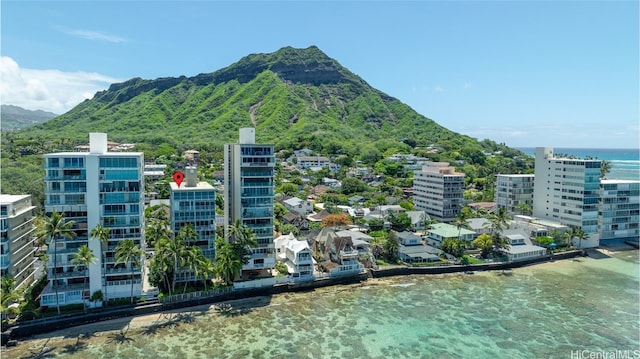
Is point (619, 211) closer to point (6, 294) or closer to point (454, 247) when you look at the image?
point (454, 247)

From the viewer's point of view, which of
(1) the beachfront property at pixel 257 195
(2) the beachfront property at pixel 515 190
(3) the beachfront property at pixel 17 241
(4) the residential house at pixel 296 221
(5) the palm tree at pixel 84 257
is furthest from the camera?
(2) the beachfront property at pixel 515 190

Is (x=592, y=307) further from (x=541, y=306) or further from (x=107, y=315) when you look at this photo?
(x=107, y=315)

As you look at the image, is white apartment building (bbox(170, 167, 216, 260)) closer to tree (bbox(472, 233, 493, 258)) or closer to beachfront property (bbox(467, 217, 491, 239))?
tree (bbox(472, 233, 493, 258))

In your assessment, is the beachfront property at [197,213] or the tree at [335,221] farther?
the tree at [335,221]

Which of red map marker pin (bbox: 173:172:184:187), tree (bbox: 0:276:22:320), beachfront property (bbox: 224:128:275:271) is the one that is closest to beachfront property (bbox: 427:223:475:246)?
beachfront property (bbox: 224:128:275:271)

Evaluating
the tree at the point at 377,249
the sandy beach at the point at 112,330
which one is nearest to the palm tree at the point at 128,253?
the sandy beach at the point at 112,330

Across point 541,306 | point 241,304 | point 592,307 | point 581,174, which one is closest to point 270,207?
point 241,304

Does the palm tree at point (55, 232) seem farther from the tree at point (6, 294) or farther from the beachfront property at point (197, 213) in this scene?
the beachfront property at point (197, 213)
